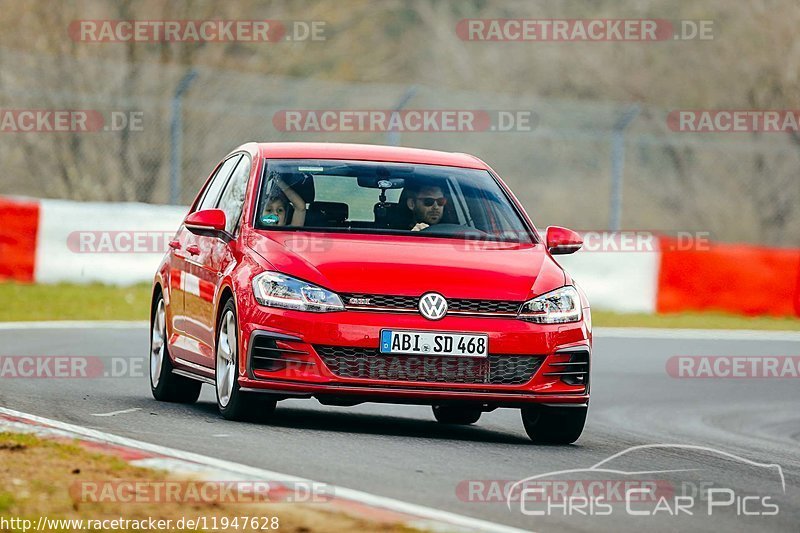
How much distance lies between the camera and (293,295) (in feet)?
29.6

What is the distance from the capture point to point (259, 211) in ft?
32.2

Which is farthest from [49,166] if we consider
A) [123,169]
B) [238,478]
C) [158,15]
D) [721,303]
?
[238,478]

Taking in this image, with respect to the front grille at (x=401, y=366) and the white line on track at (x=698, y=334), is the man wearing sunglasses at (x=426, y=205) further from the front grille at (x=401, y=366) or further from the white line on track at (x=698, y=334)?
the white line on track at (x=698, y=334)

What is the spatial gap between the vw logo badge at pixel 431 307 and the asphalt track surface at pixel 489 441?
665 millimetres

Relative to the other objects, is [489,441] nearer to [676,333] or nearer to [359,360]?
[359,360]

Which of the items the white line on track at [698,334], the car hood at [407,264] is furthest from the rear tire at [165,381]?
the white line on track at [698,334]

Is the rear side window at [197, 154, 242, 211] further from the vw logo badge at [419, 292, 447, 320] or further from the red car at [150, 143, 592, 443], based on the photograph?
the vw logo badge at [419, 292, 447, 320]

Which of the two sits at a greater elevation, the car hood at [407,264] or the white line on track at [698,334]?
the car hood at [407,264]

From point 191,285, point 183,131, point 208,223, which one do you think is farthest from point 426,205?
point 183,131

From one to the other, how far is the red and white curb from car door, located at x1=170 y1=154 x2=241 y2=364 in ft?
4.37

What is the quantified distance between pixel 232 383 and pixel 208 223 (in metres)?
1.00

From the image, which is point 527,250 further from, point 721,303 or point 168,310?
point 721,303

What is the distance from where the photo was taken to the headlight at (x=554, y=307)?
922 cm

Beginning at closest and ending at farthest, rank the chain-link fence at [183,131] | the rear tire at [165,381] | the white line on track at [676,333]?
the rear tire at [165,381], the white line on track at [676,333], the chain-link fence at [183,131]
